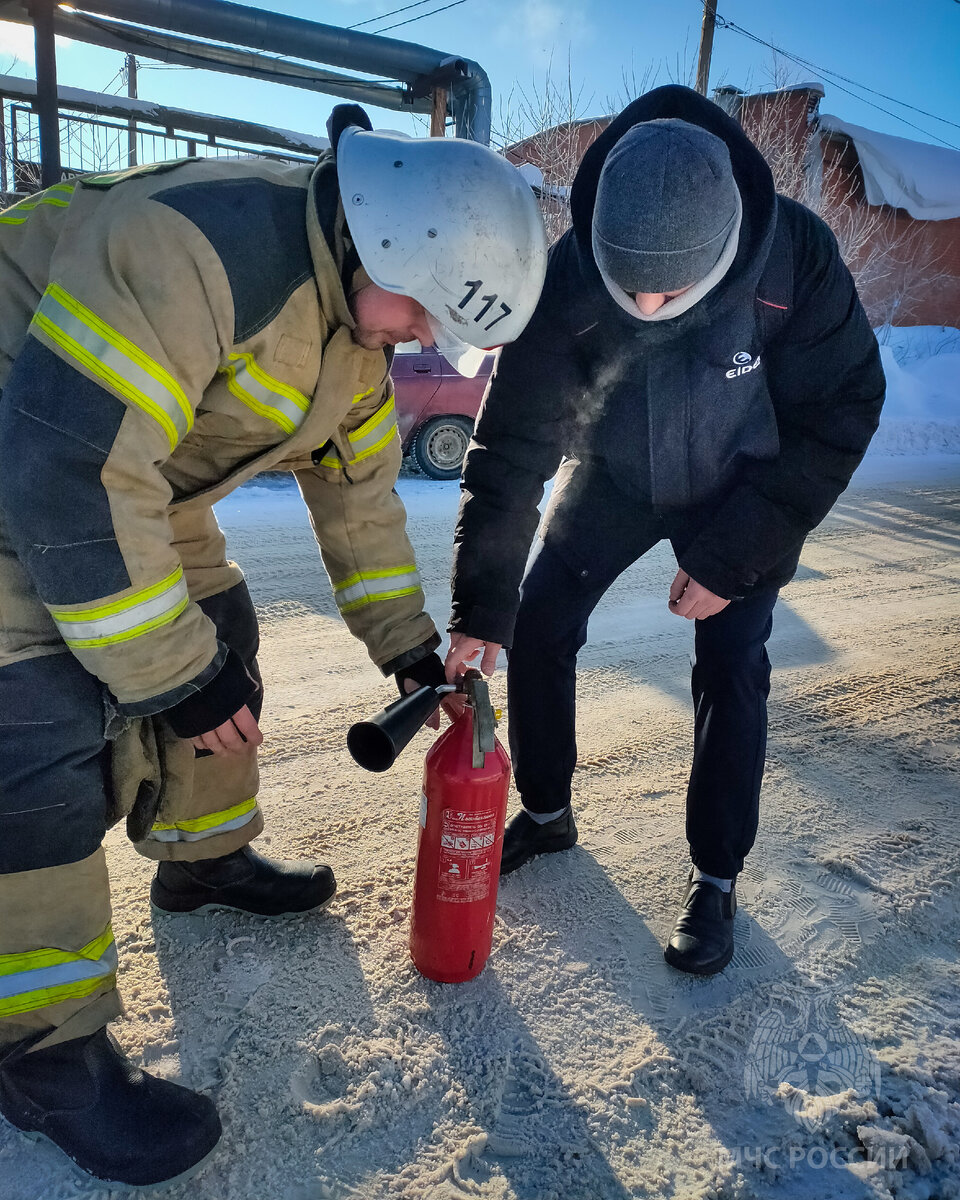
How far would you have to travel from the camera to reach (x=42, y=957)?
173cm

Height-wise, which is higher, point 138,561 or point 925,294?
point 925,294

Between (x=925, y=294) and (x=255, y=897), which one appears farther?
(x=925, y=294)

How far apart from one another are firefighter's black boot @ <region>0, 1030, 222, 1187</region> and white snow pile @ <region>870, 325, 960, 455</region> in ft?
30.7

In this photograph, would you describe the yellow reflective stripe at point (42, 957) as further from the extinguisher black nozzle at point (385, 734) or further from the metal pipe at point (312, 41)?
the metal pipe at point (312, 41)

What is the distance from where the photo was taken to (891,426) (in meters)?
12.5

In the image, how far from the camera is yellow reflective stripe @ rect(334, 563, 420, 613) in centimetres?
236

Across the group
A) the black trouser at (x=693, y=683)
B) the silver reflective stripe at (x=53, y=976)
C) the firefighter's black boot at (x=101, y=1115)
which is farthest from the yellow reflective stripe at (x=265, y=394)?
the firefighter's black boot at (x=101, y=1115)

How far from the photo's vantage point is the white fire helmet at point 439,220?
166 centimetres

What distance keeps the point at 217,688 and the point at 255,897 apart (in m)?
0.91

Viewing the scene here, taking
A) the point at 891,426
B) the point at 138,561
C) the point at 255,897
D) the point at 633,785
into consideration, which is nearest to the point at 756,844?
the point at 633,785

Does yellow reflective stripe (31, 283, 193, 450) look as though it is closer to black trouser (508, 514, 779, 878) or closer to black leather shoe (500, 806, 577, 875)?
black trouser (508, 514, 779, 878)

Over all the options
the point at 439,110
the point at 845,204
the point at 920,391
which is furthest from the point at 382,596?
the point at 845,204

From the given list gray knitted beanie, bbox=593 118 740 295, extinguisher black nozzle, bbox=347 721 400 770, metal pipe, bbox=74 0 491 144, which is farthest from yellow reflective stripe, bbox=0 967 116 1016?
metal pipe, bbox=74 0 491 144

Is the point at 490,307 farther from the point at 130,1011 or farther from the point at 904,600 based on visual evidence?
the point at 904,600
